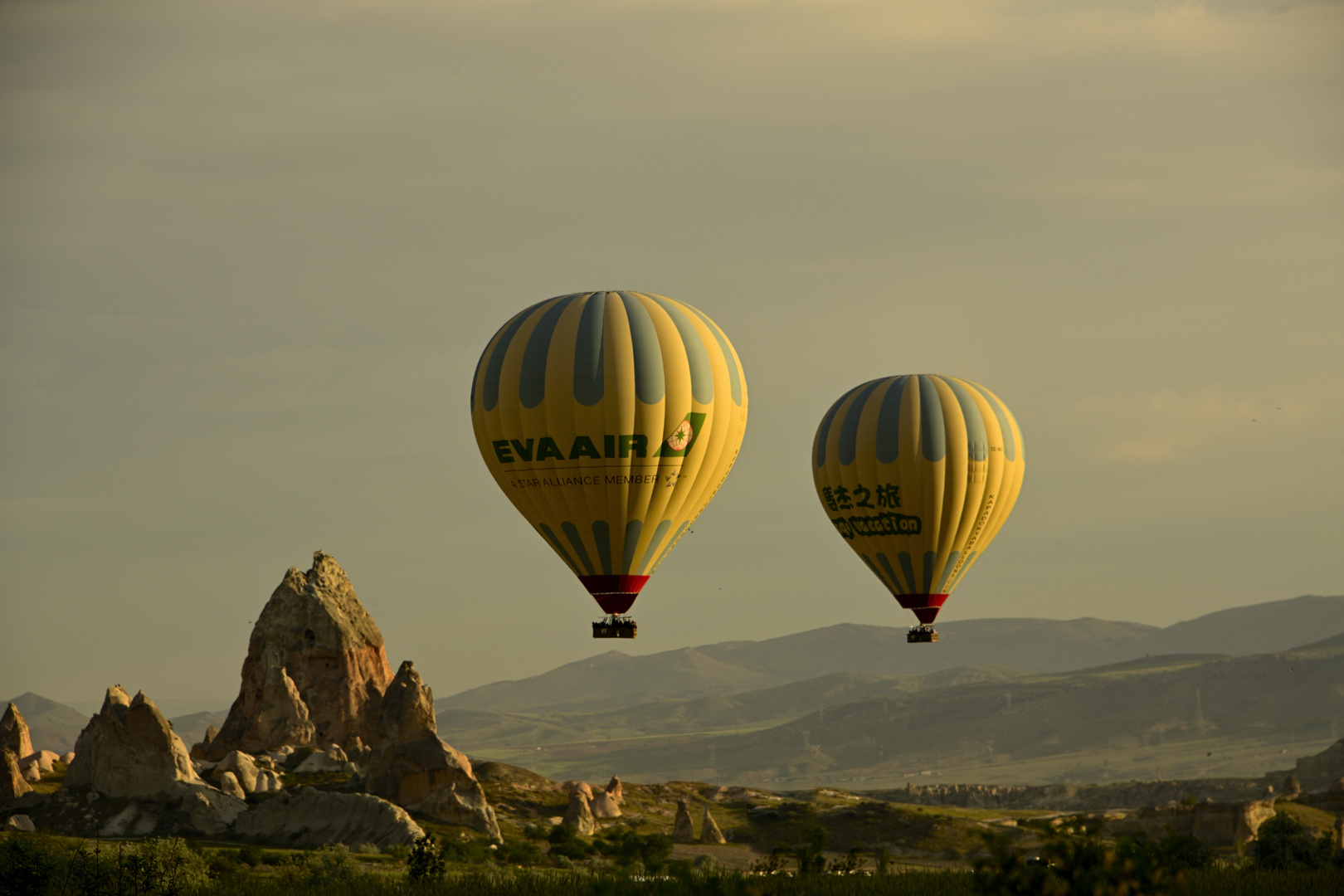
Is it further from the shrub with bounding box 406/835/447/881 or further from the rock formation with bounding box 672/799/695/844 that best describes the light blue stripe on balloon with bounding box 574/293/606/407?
the rock formation with bounding box 672/799/695/844

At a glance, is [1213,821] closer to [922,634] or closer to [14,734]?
[922,634]

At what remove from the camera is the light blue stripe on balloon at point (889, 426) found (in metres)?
84.3

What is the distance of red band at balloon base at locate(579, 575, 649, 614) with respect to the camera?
221 ft

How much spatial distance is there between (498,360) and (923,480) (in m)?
26.0

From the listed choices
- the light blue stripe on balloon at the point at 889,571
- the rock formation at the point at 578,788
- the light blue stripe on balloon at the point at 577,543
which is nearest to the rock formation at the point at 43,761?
the rock formation at the point at 578,788

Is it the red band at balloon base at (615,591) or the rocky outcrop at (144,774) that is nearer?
the red band at balloon base at (615,591)

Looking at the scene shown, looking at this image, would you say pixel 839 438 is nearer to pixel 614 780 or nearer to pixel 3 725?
pixel 614 780

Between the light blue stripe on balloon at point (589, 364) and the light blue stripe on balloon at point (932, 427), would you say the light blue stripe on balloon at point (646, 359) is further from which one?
the light blue stripe on balloon at point (932, 427)

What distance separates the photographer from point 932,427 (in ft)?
276

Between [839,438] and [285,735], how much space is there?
6532cm

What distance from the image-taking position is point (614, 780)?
462ft

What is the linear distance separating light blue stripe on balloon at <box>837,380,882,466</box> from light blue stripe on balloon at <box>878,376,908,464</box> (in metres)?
1.44

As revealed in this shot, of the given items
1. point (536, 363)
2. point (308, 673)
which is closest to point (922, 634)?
point (536, 363)

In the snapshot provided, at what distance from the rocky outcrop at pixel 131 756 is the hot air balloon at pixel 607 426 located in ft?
167
